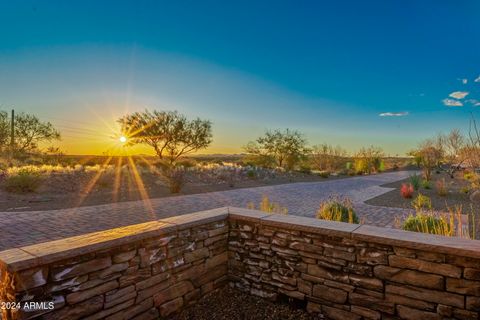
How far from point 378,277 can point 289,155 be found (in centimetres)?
2711

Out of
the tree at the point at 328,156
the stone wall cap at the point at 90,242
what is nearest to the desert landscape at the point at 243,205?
the stone wall cap at the point at 90,242

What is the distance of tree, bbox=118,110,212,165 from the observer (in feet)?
81.1

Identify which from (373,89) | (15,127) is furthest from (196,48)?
(15,127)

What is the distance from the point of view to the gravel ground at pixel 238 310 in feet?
9.34

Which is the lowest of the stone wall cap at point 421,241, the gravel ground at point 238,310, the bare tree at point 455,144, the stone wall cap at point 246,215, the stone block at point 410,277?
the gravel ground at point 238,310

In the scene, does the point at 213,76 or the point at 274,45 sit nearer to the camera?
the point at 274,45

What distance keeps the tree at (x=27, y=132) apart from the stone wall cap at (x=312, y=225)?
24.6 m

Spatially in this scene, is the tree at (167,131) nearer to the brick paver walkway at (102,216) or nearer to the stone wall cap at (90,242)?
the brick paver walkway at (102,216)

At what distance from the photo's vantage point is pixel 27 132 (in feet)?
76.1

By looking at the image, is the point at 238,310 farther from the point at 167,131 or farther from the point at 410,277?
the point at 167,131

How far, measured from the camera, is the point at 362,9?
27.5 feet

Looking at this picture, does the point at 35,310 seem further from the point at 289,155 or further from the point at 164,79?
the point at 289,155

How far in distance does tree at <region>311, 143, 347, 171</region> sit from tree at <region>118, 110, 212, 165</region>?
45.3ft

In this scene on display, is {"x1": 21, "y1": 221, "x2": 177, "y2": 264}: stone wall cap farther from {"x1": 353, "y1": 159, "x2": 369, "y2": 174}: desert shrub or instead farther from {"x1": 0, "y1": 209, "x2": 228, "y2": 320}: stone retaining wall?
{"x1": 353, "y1": 159, "x2": 369, "y2": 174}: desert shrub
